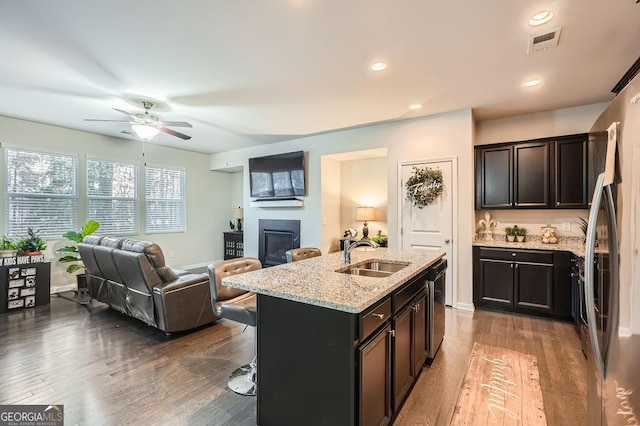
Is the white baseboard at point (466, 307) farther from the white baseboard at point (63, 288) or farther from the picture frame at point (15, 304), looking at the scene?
the white baseboard at point (63, 288)

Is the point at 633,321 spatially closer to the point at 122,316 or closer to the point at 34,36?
the point at 34,36

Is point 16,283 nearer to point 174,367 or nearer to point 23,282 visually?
point 23,282

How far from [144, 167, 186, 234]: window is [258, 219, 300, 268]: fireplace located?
80.2 inches

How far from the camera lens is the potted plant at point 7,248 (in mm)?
4161

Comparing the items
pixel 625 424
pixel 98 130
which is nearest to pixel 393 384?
pixel 625 424

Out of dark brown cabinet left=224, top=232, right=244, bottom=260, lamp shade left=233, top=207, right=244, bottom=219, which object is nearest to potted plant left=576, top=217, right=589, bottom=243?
dark brown cabinet left=224, top=232, right=244, bottom=260

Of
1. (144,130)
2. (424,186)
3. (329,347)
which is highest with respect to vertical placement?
(144,130)

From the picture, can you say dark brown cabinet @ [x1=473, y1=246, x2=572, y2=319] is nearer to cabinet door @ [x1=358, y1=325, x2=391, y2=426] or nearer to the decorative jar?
the decorative jar

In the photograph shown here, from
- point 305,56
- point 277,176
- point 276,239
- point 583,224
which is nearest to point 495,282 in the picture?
point 583,224

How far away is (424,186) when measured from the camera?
4477 millimetres

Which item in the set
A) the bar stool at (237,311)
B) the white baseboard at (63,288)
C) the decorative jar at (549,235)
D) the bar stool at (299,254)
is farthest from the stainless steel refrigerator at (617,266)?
the white baseboard at (63,288)

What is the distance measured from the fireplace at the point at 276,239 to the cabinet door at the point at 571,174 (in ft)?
13.8

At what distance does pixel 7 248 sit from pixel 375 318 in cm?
546

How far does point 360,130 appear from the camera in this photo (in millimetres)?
5195
